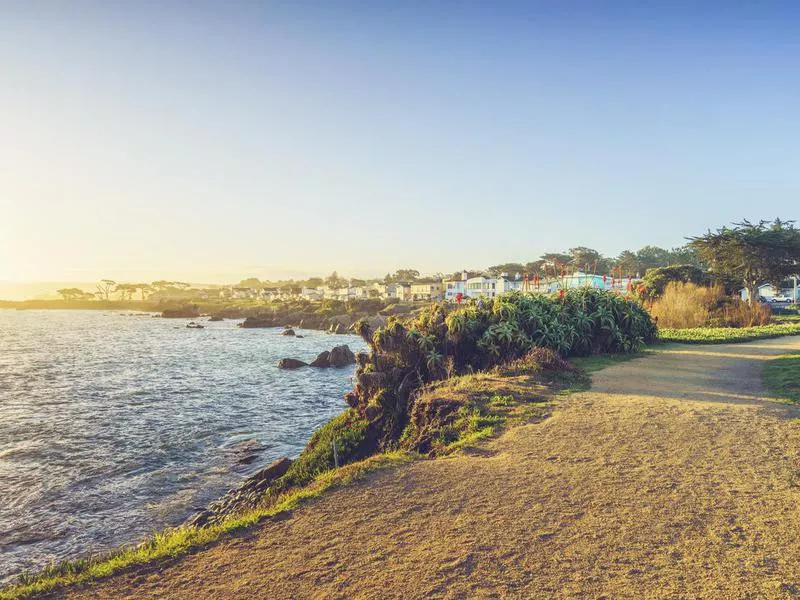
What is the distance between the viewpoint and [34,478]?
1197 cm

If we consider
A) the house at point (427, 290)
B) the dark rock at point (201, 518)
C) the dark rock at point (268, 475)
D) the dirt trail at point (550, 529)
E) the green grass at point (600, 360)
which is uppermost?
the house at point (427, 290)

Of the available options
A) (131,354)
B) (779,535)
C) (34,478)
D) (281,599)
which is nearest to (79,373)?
(131,354)

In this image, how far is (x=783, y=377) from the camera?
11070mm

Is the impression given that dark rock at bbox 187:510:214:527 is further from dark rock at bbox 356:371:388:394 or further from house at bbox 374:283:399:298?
house at bbox 374:283:399:298

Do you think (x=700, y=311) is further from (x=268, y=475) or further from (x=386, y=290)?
(x=386, y=290)

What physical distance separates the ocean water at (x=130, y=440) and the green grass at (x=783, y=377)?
37.6ft

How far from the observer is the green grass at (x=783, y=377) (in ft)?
31.8

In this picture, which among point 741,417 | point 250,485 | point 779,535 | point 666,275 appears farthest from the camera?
point 666,275

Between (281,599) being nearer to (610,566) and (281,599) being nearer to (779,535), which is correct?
(610,566)

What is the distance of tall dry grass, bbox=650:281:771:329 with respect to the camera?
24.9m

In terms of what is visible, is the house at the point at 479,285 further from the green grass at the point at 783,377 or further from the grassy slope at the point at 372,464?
the grassy slope at the point at 372,464

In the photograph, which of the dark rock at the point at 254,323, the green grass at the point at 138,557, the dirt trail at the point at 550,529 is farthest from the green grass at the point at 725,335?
the dark rock at the point at 254,323

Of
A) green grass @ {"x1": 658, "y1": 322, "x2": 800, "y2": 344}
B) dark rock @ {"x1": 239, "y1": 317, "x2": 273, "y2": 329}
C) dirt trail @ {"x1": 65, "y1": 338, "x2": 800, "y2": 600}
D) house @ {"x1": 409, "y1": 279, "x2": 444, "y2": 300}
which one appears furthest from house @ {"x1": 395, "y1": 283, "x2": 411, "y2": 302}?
dirt trail @ {"x1": 65, "y1": 338, "x2": 800, "y2": 600}

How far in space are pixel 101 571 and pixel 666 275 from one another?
A: 132 feet
